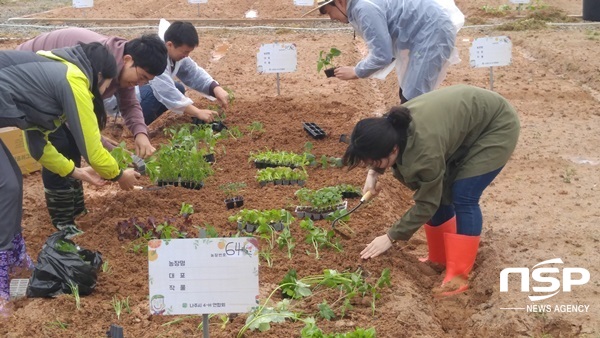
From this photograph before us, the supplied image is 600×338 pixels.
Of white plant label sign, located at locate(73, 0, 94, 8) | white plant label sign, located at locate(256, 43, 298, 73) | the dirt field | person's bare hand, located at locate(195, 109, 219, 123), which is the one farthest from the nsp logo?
white plant label sign, located at locate(73, 0, 94, 8)

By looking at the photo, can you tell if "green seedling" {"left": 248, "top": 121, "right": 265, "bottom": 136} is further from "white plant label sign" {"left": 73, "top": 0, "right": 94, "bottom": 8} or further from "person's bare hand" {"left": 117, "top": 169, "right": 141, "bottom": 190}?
"white plant label sign" {"left": 73, "top": 0, "right": 94, "bottom": 8}

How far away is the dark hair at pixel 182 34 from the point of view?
285 inches

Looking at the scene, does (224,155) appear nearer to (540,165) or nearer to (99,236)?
(99,236)

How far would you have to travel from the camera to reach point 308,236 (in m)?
5.26

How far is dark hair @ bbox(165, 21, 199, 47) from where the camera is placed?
7.24 metres

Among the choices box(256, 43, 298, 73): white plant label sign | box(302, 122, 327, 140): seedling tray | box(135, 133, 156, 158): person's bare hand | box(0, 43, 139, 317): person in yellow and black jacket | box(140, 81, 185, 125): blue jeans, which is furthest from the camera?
box(256, 43, 298, 73): white plant label sign

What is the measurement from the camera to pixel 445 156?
4871mm

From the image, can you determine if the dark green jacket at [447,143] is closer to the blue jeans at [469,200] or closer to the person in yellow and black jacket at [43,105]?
the blue jeans at [469,200]

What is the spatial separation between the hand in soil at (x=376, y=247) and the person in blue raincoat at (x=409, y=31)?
2102 millimetres

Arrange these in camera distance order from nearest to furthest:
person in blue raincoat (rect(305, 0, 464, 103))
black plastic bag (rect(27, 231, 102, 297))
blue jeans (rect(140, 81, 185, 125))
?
1. black plastic bag (rect(27, 231, 102, 297))
2. person in blue raincoat (rect(305, 0, 464, 103))
3. blue jeans (rect(140, 81, 185, 125))

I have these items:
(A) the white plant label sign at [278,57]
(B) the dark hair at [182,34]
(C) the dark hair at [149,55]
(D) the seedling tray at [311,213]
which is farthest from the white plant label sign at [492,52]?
(C) the dark hair at [149,55]

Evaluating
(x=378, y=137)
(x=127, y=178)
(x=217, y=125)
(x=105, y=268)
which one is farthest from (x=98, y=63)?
(x=217, y=125)

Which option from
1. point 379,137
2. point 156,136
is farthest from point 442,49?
point 156,136

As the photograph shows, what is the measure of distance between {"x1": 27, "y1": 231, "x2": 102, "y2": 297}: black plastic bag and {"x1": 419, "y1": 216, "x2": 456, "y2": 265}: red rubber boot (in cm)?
216
